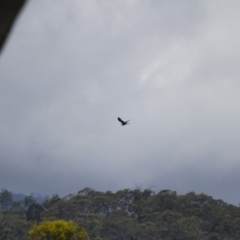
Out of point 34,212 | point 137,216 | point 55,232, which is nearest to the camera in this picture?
point 55,232

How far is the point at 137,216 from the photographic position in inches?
2504

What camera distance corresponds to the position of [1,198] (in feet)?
295

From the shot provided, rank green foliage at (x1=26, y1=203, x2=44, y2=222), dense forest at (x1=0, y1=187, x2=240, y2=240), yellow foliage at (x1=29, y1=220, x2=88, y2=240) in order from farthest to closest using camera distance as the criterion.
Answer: green foliage at (x1=26, y1=203, x2=44, y2=222), dense forest at (x1=0, y1=187, x2=240, y2=240), yellow foliage at (x1=29, y1=220, x2=88, y2=240)

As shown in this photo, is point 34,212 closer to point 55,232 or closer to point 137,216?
point 137,216

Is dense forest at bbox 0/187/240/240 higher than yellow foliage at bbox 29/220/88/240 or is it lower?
higher

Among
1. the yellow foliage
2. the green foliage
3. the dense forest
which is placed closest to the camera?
the yellow foliage

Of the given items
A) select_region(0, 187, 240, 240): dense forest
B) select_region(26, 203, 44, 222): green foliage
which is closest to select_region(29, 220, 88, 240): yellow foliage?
select_region(0, 187, 240, 240): dense forest

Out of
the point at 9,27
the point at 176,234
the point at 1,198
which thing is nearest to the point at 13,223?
the point at 176,234

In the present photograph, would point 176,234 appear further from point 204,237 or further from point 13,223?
point 13,223

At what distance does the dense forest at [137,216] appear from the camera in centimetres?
5497

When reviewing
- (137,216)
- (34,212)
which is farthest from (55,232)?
(34,212)

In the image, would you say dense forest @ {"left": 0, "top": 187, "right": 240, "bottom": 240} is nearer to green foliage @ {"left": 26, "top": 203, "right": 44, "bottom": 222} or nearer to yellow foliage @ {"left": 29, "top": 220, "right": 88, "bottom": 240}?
green foliage @ {"left": 26, "top": 203, "right": 44, "bottom": 222}

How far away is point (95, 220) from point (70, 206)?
19.6 feet

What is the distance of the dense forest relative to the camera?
54969mm
